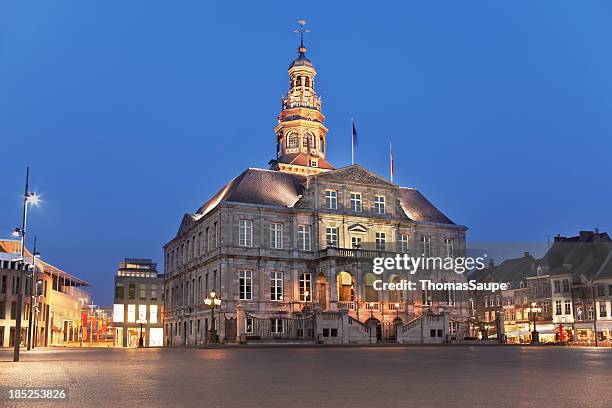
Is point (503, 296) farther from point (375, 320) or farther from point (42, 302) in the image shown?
point (42, 302)

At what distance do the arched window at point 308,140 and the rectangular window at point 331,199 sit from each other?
16.3 m

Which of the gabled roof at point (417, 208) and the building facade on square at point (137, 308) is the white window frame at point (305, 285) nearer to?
the gabled roof at point (417, 208)

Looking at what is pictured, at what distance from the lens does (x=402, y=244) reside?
222 feet

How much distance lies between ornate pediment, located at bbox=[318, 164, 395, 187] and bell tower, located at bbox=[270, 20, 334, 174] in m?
12.3

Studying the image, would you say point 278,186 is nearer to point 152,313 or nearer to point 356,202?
point 356,202

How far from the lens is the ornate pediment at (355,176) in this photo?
6494 cm

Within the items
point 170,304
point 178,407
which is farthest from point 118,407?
point 170,304

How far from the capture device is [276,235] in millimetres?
62938

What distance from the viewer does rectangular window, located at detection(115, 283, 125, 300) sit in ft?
333

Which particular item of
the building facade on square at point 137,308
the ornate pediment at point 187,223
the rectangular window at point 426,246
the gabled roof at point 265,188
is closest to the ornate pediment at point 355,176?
the gabled roof at point 265,188

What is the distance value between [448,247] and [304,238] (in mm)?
16540

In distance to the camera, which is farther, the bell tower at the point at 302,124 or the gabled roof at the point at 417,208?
the bell tower at the point at 302,124

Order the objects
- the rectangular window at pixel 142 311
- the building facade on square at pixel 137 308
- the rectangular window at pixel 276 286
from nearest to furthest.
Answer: the rectangular window at pixel 276 286, the building facade on square at pixel 137 308, the rectangular window at pixel 142 311

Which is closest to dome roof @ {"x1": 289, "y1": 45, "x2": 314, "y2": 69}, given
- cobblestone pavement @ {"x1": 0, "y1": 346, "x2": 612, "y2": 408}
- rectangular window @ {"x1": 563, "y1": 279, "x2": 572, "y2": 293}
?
rectangular window @ {"x1": 563, "y1": 279, "x2": 572, "y2": 293}
